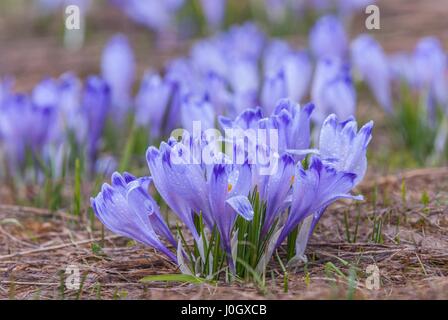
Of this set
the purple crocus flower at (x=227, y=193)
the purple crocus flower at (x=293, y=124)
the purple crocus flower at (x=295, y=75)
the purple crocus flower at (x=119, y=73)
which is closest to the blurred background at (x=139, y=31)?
the purple crocus flower at (x=119, y=73)

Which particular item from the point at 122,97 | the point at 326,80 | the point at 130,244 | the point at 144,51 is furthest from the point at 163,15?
the point at 130,244

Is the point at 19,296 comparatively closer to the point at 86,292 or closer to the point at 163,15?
the point at 86,292

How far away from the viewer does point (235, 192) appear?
2.39m

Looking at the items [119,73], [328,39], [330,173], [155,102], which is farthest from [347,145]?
[119,73]

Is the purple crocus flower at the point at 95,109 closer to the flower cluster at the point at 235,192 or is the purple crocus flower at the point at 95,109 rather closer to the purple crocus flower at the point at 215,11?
the flower cluster at the point at 235,192

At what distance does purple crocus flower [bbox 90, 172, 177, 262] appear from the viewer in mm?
2449

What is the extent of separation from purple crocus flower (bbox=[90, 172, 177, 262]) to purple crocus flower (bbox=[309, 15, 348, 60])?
2649 millimetres

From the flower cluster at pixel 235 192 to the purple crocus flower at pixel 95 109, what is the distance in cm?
172

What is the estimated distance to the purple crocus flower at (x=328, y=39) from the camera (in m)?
4.91

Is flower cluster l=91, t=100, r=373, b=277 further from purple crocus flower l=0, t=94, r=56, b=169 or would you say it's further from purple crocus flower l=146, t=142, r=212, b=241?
purple crocus flower l=0, t=94, r=56, b=169

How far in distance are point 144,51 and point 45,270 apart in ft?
13.7

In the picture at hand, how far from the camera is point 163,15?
258 inches

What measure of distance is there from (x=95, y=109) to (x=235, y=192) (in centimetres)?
200

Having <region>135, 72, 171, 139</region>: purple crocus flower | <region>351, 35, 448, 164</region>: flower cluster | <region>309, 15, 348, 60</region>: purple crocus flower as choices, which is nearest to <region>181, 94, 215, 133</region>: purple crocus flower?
<region>135, 72, 171, 139</region>: purple crocus flower
